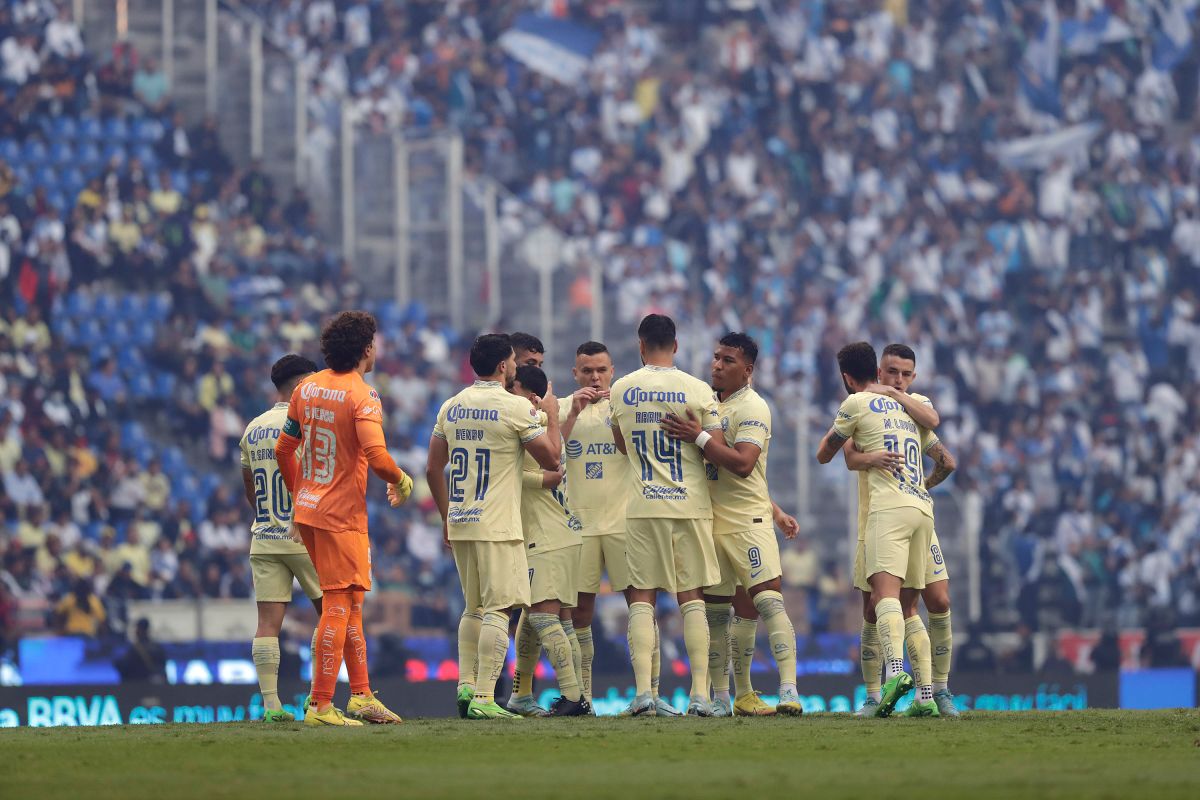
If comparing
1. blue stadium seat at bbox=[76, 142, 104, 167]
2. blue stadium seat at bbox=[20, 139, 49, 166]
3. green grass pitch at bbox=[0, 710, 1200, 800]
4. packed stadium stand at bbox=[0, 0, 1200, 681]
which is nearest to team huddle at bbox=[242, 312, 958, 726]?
green grass pitch at bbox=[0, 710, 1200, 800]

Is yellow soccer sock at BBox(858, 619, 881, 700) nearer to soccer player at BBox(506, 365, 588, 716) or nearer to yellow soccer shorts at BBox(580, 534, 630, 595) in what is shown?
yellow soccer shorts at BBox(580, 534, 630, 595)

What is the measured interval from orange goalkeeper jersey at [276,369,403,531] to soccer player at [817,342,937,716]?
106 inches

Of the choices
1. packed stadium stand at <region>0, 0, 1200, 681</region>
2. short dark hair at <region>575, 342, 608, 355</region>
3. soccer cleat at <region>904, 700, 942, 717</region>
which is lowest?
soccer cleat at <region>904, 700, 942, 717</region>

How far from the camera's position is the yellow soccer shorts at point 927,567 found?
1196 centimetres

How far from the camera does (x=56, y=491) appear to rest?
23.9 metres

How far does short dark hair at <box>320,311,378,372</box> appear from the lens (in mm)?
11188

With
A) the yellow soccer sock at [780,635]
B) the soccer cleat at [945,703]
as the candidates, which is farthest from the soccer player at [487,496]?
the soccer cleat at [945,703]

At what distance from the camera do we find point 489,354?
11672 mm

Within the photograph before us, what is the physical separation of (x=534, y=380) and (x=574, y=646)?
5.79ft

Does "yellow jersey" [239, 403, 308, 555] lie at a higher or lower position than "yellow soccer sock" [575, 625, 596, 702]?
higher

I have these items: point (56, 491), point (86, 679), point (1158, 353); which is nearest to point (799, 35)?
point (1158, 353)

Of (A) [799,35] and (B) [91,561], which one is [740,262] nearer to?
(A) [799,35]

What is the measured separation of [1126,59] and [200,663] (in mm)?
23319

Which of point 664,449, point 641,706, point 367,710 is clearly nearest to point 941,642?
point 641,706
